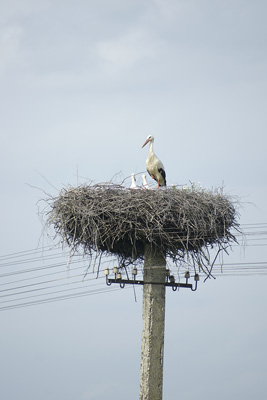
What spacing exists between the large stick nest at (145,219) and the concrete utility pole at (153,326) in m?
0.28

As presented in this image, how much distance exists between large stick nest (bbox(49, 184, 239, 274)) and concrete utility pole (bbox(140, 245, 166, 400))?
28 cm

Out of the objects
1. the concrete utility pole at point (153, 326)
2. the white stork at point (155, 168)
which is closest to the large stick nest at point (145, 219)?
the concrete utility pole at point (153, 326)

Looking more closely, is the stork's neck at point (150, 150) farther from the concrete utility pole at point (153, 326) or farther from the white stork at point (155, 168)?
the concrete utility pole at point (153, 326)

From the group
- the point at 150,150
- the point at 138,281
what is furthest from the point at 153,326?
the point at 150,150

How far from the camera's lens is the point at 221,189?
41.7 feet

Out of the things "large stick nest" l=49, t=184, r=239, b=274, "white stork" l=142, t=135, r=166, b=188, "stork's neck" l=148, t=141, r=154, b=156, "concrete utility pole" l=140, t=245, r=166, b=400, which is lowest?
"concrete utility pole" l=140, t=245, r=166, b=400

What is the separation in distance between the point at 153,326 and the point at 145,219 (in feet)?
5.62

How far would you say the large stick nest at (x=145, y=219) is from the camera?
11586 millimetres

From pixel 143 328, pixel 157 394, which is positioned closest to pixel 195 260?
pixel 143 328

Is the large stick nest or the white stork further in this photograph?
the white stork

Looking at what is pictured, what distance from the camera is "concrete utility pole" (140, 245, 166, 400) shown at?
11.8m

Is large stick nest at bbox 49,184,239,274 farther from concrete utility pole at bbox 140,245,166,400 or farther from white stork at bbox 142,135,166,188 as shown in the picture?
white stork at bbox 142,135,166,188

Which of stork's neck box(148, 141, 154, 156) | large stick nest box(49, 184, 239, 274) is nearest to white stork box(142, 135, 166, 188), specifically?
stork's neck box(148, 141, 154, 156)

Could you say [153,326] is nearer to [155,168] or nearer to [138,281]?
[138,281]
